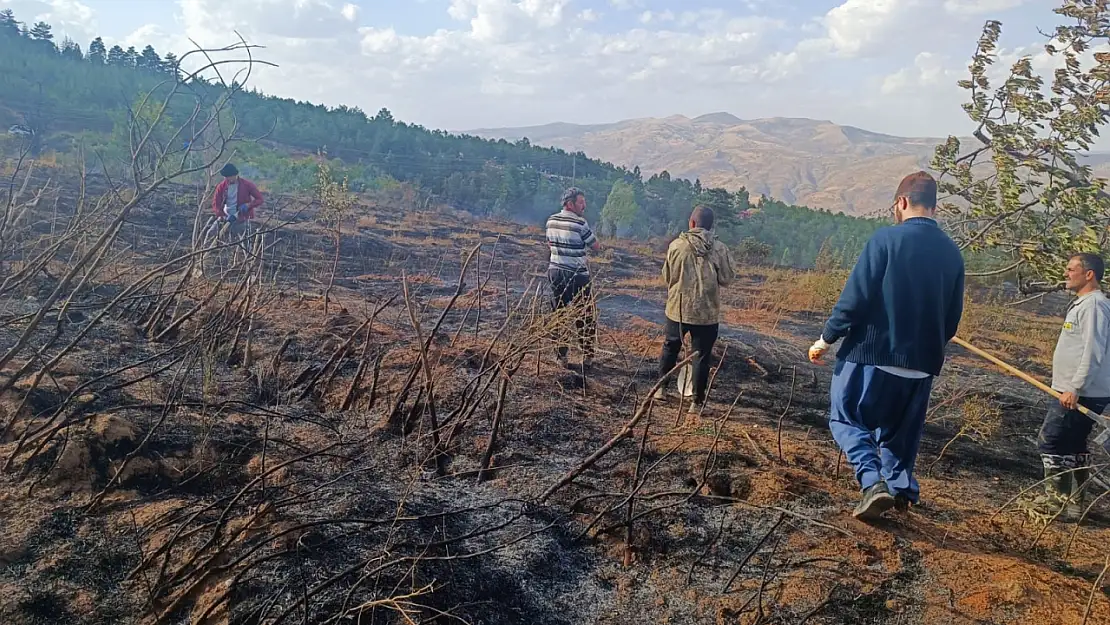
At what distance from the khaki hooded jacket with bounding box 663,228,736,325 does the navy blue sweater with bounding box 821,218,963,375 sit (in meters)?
1.41

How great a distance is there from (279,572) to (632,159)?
399ft

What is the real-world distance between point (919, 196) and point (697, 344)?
5.90ft

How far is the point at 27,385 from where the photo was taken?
3.36 metres

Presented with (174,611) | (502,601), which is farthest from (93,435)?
(502,601)

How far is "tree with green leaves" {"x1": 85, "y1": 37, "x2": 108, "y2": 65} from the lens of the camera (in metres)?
30.1

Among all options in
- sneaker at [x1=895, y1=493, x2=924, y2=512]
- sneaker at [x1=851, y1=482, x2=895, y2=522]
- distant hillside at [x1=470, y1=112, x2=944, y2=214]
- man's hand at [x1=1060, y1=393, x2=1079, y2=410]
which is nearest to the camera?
sneaker at [x1=851, y1=482, x2=895, y2=522]

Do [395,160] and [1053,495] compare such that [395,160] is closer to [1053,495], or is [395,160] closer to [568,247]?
[568,247]

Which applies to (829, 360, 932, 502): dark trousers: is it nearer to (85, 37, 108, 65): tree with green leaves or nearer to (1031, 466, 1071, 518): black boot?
(1031, 466, 1071, 518): black boot

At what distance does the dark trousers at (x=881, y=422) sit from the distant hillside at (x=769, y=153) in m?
50.4

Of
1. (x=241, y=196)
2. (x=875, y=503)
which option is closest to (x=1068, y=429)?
(x=875, y=503)

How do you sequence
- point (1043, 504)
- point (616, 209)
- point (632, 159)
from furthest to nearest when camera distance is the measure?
1. point (632, 159)
2. point (616, 209)
3. point (1043, 504)

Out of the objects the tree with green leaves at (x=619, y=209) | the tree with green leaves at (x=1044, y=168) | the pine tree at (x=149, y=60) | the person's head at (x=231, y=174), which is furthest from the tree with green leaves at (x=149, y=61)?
the tree with green leaves at (x=1044, y=168)

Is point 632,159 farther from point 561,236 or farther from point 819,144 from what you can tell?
point 561,236

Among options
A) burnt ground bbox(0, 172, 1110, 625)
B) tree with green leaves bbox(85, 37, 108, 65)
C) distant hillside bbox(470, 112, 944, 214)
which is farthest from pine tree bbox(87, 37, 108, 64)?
distant hillside bbox(470, 112, 944, 214)
